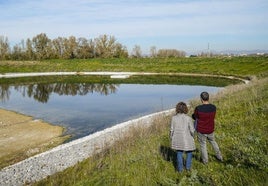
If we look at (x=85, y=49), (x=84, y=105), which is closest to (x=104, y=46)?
(x=85, y=49)

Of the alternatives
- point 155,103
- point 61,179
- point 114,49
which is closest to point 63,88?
point 155,103

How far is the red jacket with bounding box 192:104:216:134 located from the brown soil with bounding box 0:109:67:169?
8512 millimetres

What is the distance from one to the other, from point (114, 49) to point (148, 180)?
320 feet

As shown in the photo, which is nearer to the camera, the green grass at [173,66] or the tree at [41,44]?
the green grass at [173,66]

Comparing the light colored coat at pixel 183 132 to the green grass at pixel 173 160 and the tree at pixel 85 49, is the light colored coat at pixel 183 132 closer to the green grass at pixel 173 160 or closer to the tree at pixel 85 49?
the green grass at pixel 173 160

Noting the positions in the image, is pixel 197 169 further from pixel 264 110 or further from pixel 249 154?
pixel 264 110

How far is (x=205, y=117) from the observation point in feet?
27.1

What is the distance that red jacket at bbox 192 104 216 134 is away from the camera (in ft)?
26.8

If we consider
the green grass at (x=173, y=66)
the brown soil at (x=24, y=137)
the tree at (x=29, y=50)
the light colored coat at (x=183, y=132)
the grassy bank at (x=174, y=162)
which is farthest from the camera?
the tree at (x=29, y=50)

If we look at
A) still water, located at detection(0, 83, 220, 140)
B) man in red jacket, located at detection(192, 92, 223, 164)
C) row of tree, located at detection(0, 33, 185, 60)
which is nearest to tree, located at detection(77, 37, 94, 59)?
row of tree, located at detection(0, 33, 185, 60)

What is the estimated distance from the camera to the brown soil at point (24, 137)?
14.9m

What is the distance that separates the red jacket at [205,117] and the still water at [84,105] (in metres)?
10.9

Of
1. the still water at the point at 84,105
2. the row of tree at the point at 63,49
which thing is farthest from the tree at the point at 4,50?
the still water at the point at 84,105

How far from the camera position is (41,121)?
22.4 metres
